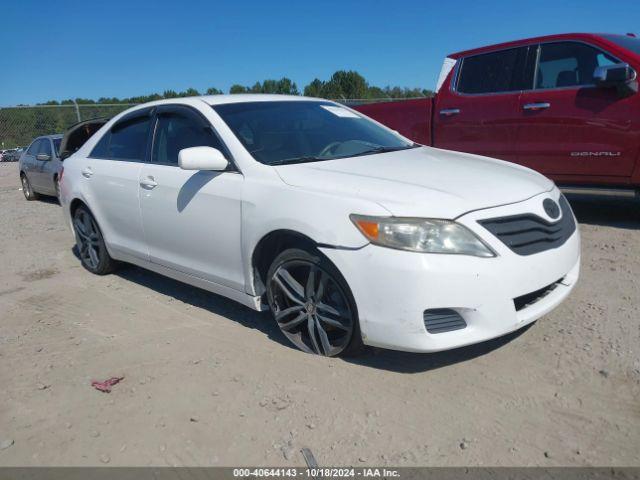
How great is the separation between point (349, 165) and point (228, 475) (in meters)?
1.86

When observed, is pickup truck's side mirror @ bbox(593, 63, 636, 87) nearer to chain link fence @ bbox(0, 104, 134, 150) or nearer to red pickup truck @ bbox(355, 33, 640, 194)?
red pickup truck @ bbox(355, 33, 640, 194)

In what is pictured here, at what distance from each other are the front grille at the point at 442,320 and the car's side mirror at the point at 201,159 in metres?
1.59

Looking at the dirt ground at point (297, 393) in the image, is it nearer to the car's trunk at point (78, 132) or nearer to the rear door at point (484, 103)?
the rear door at point (484, 103)

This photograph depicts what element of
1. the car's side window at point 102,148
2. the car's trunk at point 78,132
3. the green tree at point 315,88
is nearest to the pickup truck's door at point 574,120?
the car's side window at point 102,148

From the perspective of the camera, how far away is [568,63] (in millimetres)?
5488

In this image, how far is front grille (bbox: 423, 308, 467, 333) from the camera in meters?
2.60

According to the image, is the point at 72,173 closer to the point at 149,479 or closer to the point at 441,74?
the point at 149,479

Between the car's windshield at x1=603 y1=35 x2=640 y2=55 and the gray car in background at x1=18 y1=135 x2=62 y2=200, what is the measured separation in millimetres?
8541

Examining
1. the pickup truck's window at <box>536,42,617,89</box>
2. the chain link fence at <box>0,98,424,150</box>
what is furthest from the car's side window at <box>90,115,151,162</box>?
the chain link fence at <box>0,98,424,150</box>

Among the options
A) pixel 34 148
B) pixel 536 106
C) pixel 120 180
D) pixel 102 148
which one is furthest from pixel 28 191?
pixel 536 106

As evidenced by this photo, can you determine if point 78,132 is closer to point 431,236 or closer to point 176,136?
point 176,136

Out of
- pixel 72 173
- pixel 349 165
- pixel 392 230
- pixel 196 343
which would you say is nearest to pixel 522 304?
pixel 392 230

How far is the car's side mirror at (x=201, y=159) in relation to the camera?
3.27 meters

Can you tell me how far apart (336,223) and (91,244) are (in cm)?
314
